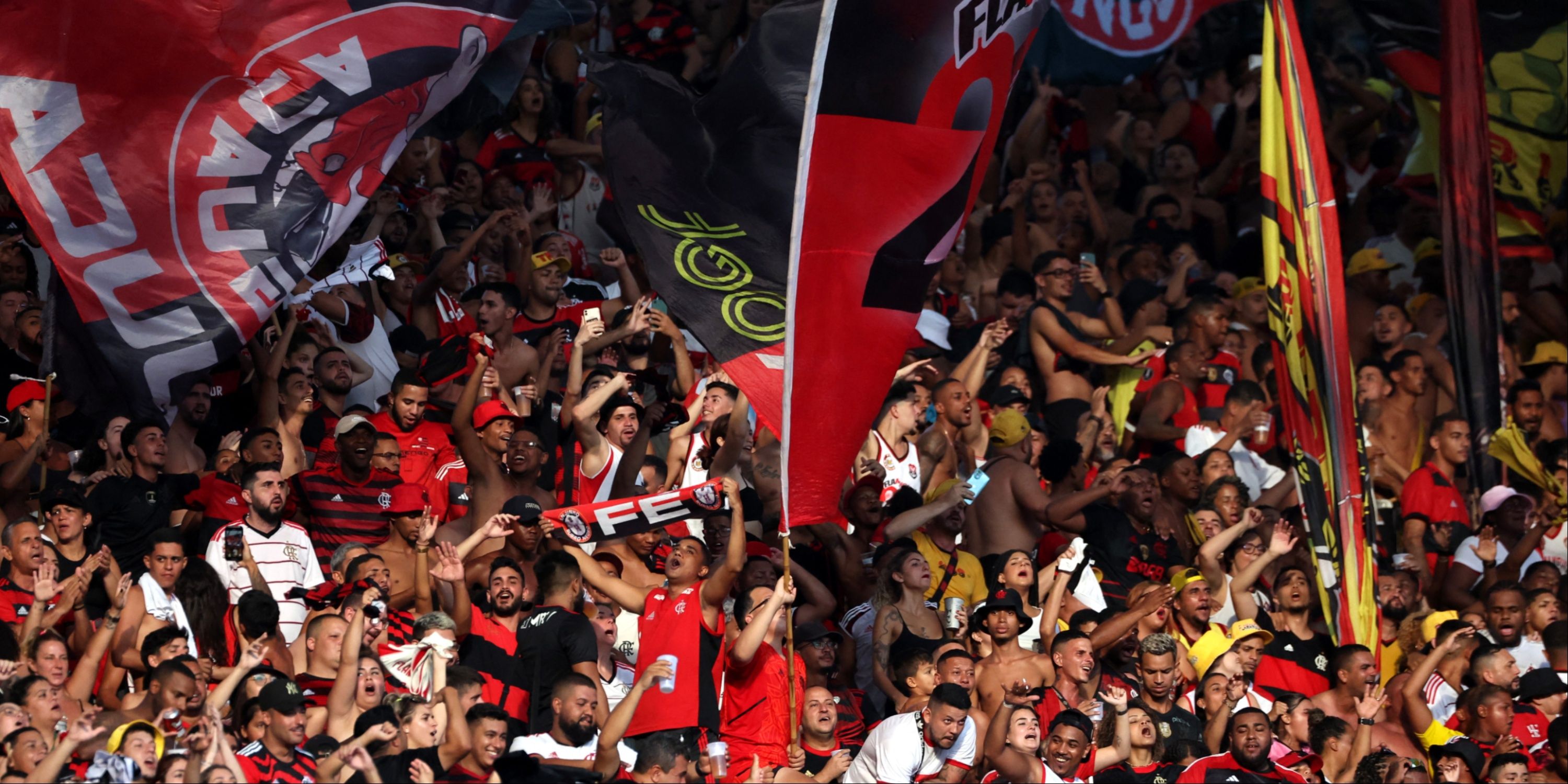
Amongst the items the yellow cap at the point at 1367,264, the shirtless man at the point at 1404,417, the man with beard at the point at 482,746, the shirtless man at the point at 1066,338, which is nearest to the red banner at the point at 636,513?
the man with beard at the point at 482,746

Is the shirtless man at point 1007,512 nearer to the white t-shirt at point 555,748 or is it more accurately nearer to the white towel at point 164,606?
the white t-shirt at point 555,748

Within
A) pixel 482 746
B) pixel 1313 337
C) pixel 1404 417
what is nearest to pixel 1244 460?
pixel 1404 417

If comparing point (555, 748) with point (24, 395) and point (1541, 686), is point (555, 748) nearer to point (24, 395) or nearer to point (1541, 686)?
point (24, 395)

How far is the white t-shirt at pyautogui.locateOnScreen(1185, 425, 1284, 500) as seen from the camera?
1250 cm

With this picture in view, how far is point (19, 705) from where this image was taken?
805cm

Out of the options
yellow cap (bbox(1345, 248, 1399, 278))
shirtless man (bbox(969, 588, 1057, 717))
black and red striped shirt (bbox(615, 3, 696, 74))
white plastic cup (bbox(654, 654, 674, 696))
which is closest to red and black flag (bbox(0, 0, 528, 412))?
white plastic cup (bbox(654, 654, 674, 696))

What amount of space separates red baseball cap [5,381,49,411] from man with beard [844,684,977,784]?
4.03 metres

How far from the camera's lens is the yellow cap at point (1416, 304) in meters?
14.8

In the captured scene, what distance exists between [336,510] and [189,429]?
0.81 m

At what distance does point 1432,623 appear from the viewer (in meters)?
11.7

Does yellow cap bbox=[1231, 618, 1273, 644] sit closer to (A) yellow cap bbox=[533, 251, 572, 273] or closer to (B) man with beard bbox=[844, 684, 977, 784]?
(B) man with beard bbox=[844, 684, 977, 784]

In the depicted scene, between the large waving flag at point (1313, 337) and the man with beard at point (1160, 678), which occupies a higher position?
the large waving flag at point (1313, 337)

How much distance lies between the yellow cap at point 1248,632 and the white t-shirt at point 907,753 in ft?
7.09

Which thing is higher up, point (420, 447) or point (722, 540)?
point (420, 447)
